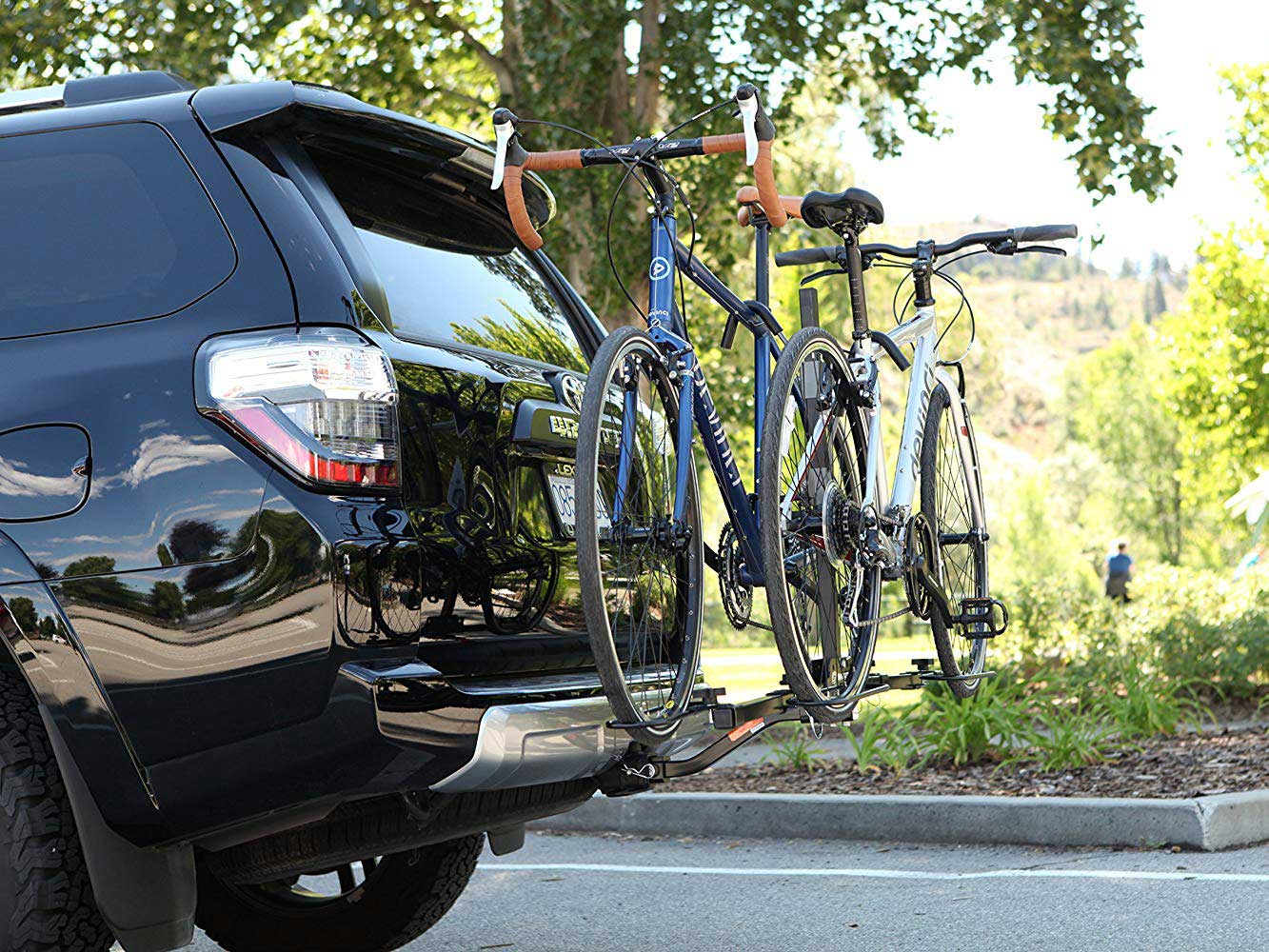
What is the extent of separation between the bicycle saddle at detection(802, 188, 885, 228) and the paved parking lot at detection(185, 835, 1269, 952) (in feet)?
6.77

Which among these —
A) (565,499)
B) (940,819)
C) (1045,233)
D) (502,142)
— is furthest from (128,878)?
(940,819)

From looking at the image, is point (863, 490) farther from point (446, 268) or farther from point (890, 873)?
point (890, 873)

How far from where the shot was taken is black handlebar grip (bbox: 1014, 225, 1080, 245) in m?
4.92

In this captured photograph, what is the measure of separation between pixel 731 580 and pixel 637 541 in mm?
434

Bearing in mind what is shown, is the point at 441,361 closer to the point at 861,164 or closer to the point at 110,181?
the point at 110,181

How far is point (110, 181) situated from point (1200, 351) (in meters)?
29.0

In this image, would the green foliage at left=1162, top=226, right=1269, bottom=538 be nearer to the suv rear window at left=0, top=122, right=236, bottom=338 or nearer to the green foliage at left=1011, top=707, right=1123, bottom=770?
the green foliage at left=1011, top=707, right=1123, bottom=770

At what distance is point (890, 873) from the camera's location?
5.70 m

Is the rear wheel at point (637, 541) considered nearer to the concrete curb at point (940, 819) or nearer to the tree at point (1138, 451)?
the concrete curb at point (940, 819)

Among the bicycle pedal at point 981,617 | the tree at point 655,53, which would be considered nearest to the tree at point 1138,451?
the tree at point 655,53

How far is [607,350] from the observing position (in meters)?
3.40

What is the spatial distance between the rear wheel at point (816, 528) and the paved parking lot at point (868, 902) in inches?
37.4

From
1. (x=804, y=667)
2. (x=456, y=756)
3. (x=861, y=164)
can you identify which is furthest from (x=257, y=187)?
(x=861, y=164)

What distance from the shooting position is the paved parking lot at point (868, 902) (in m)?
4.46
